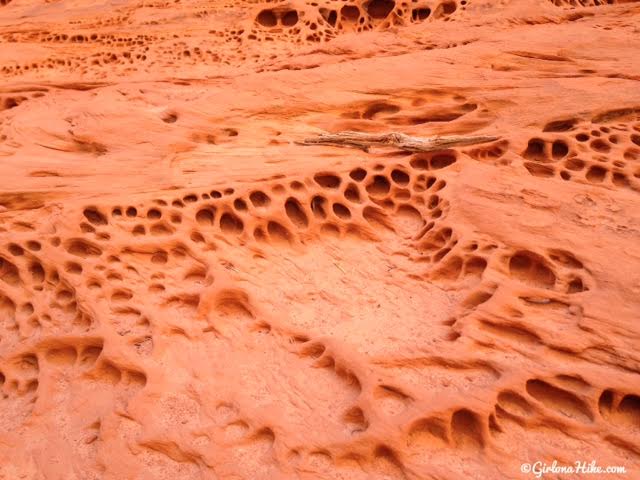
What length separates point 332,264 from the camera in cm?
341

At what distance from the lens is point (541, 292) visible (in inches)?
113

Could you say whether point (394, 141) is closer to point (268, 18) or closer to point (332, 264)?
point (332, 264)

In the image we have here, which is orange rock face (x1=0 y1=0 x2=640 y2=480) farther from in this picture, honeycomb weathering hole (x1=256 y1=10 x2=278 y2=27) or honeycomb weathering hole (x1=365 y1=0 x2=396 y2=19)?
honeycomb weathering hole (x1=256 y1=10 x2=278 y2=27)

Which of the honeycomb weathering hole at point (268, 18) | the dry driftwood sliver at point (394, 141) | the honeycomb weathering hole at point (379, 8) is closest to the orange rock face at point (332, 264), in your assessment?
the dry driftwood sliver at point (394, 141)

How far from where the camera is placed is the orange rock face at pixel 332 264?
2381mm

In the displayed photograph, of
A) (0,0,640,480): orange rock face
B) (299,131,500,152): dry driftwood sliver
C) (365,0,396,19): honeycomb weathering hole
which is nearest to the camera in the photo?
(0,0,640,480): orange rock face

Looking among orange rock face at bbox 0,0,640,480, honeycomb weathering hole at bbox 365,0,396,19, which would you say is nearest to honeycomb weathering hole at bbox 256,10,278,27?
honeycomb weathering hole at bbox 365,0,396,19

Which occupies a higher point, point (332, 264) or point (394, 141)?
point (394, 141)

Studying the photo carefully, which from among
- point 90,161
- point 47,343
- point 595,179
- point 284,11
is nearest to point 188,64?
point 284,11

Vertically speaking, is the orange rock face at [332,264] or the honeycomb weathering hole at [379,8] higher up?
the honeycomb weathering hole at [379,8]

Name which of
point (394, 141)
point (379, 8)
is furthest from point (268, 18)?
point (394, 141)

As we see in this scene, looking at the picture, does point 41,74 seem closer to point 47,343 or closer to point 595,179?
point 47,343

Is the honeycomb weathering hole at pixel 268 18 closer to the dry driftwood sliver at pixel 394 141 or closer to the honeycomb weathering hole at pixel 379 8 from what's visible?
the honeycomb weathering hole at pixel 379 8

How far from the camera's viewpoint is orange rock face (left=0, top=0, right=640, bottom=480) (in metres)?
2.38
